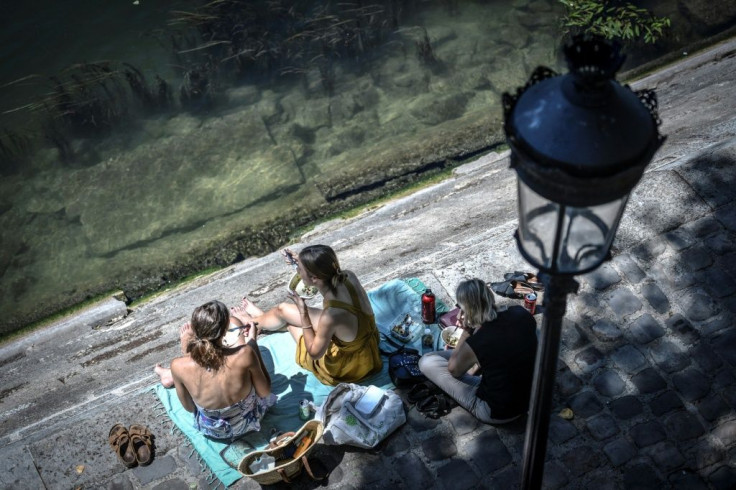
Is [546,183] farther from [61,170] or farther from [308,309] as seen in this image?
[61,170]

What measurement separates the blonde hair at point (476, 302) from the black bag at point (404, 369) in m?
0.89

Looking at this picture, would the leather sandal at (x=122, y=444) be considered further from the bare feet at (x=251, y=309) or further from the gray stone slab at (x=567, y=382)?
the gray stone slab at (x=567, y=382)

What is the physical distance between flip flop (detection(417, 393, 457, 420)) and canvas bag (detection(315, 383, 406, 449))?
6.8 inches

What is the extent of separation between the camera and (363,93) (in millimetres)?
10078

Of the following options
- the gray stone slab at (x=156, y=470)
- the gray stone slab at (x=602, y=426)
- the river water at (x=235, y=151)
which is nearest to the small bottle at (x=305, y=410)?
the gray stone slab at (x=156, y=470)

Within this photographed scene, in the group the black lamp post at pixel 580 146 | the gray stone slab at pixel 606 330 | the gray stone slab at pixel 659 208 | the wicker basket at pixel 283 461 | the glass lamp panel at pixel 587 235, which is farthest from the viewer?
the gray stone slab at pixel 659 208

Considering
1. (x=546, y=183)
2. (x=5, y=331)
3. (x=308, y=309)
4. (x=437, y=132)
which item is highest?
(x=546, y=183)

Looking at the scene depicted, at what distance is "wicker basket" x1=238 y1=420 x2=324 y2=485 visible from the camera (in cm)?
464

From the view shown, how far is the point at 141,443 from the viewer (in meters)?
5.29

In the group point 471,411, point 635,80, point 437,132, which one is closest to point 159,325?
point 471,411

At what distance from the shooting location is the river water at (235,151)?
875 cm

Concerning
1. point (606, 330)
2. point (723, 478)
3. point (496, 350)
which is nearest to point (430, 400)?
point (496, 350)

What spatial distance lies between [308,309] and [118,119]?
6.49m

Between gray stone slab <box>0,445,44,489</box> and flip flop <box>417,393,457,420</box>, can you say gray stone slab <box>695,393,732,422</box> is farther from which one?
gray stone slab <box>0,445,44,489</box>
